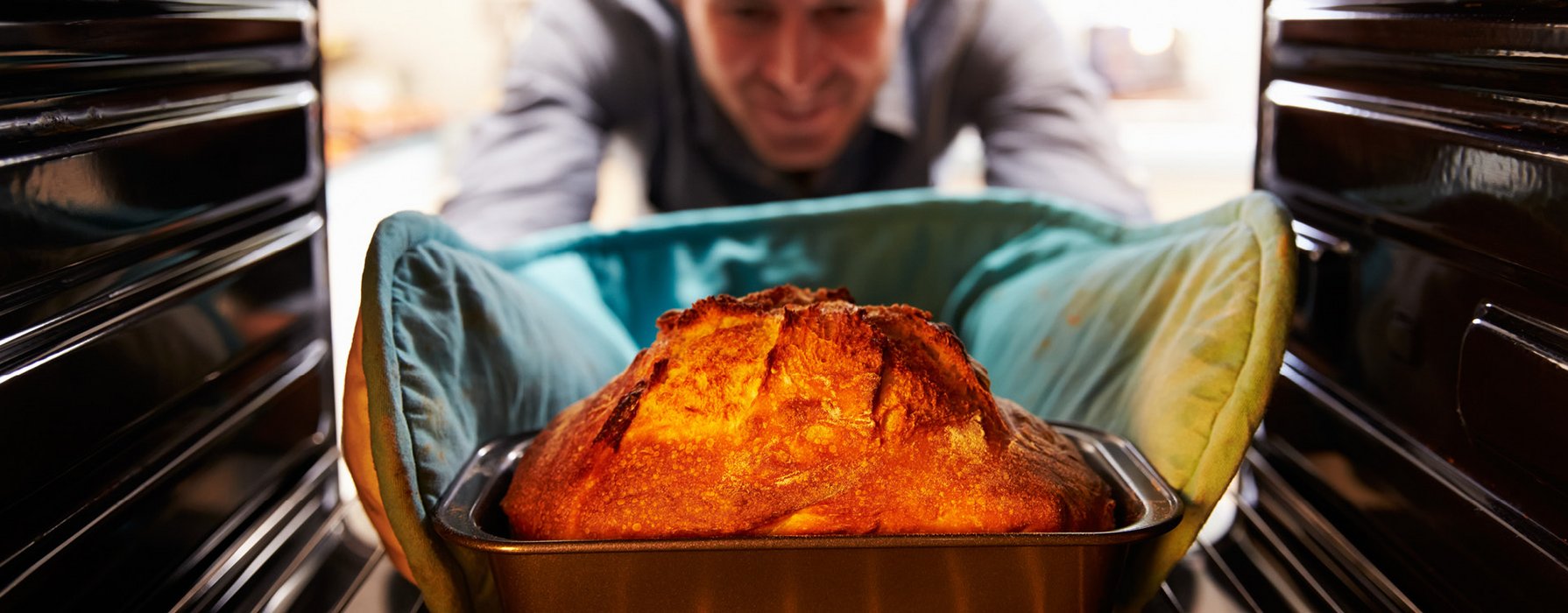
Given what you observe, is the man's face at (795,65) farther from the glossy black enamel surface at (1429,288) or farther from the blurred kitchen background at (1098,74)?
the blurred kitchen background at (1098,74)

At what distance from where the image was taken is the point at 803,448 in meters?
0.75

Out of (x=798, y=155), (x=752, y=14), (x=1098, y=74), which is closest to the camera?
(x=752, y=14)

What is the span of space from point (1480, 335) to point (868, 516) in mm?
420

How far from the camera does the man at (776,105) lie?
6.07ft

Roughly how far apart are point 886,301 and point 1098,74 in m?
2.67

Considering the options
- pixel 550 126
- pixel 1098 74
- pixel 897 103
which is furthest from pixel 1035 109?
pixel 1098 74

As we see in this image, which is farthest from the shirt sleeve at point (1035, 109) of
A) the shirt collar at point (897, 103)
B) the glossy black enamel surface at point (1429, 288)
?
the glossy black enamel surface at point (1429, 288)

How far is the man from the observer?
6.07 feet

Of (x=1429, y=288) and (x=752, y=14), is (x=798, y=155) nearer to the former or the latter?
(x=752, y=14)

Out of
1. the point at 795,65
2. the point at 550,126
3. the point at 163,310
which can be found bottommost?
the point at 163,310

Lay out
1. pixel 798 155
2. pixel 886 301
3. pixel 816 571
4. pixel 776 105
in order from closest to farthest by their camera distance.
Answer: pixel 816 571, pixel 886 301, pixel 776 105, pixel 798 155

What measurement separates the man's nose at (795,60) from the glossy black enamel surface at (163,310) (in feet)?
2.57

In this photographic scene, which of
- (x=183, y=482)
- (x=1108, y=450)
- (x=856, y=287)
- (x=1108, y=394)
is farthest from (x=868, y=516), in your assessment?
(x=856, y=287)

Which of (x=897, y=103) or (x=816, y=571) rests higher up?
(x=897, y=103)
